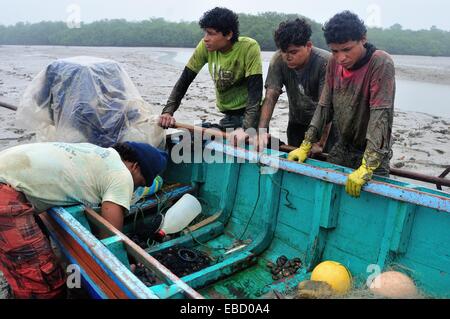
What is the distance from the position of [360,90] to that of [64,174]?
6.98 feet

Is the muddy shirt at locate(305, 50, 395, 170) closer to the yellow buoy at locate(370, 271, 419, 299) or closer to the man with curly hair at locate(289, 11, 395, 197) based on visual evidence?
the man with curly hair at locate(289, 11, 395, 197)

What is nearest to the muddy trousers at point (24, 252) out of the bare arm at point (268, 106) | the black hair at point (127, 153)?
the black hair at point (127, 153)

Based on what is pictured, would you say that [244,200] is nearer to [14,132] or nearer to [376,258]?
[376,258]

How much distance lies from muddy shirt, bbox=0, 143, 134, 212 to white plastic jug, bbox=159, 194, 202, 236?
1034mm

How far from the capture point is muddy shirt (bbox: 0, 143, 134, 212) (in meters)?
2.58

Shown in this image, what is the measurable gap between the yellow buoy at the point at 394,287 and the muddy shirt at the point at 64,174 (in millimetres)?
1614

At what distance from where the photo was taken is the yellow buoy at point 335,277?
245cm

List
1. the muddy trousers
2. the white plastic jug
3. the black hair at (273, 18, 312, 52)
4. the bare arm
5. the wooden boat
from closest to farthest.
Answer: the wooden boat, the muddy trousers, the black hair at (273, 18, 312, 52), the white plastic jug, the bare arm

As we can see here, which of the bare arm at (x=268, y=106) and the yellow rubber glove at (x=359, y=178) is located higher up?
the bare arm at (x=268, y=106)

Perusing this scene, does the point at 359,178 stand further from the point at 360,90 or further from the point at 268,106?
the point at 268,106

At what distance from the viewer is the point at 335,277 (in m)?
2.48

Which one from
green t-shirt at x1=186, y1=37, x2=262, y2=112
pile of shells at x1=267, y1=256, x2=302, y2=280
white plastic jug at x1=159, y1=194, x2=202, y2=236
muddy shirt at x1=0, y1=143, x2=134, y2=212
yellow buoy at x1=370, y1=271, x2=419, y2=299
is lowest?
pile of shells at x1=267, y1=256, x2=302, y2=280

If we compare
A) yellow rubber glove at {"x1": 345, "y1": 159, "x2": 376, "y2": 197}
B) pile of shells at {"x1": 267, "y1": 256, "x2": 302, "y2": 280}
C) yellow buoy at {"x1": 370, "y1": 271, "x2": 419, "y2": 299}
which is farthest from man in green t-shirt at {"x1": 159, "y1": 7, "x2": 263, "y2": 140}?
yellow buoy at {"x1": 370, "y1": 271, "x2": 419, "y2": 299}

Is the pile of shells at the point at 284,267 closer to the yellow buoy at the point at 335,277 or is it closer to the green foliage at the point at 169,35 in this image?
the yellow buoy at the point at 335,277
